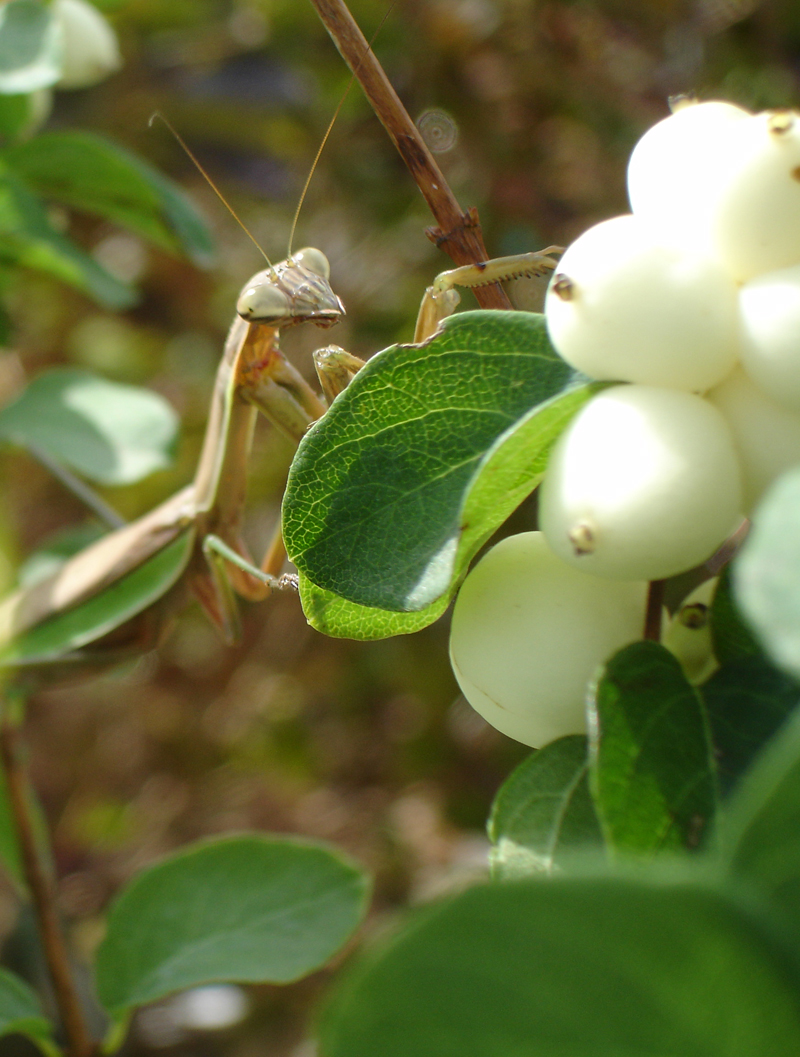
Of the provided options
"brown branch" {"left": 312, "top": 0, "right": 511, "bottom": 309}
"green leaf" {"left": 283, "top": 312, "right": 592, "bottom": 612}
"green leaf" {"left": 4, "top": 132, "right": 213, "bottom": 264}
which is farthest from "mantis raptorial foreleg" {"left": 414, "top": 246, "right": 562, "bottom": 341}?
"green leaf" {"left": 4, "top": 132, "right": 213, "bottom": 264}

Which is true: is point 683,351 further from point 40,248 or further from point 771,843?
point 40,248

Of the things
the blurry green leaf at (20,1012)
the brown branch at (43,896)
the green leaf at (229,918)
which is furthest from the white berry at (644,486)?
the brown branch at (43,896)

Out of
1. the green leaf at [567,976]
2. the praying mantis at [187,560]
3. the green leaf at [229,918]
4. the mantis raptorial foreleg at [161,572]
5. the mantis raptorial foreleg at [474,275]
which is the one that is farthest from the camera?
the mantis raptorial foreleg at [161,572]

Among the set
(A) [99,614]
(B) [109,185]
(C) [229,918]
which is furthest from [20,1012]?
(B) [109,185]

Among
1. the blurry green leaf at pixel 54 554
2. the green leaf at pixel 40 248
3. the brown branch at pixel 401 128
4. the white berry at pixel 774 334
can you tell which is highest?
A: the green leaf at pixel 40 248

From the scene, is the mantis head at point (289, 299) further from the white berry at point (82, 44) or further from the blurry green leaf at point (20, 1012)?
the blurry green leaf at point (20, 1012)

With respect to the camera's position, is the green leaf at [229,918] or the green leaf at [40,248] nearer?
the green leaf at [229,918]

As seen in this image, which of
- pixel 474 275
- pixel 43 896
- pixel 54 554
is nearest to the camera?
Answer: pixel 474 275
